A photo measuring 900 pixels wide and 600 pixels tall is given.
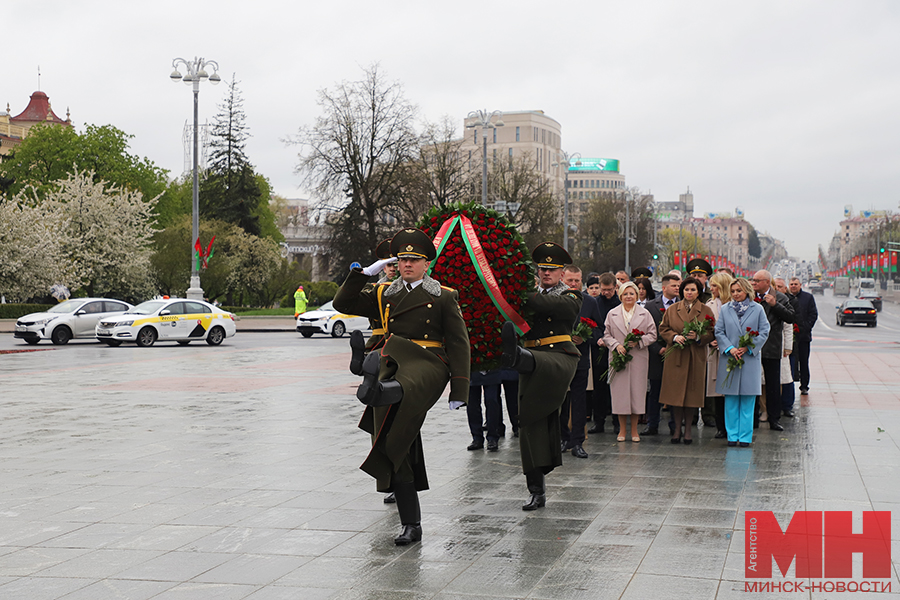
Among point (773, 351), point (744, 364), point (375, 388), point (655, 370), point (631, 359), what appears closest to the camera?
point (375, 388)

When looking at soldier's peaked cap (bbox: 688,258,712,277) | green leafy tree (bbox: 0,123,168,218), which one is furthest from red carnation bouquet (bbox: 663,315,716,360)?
green leafy tree (bbox: 0,123,168,218)

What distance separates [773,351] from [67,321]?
23908mm

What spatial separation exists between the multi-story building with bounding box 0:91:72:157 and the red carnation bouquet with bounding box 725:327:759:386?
3846 inches

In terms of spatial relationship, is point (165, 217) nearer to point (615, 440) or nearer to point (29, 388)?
point (29, 388)

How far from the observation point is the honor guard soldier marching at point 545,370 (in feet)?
22.6

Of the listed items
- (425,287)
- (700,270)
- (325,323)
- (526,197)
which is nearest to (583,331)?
(700,270)

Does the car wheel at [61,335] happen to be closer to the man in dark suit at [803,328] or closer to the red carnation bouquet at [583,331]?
the man in dark suit at [803,328]

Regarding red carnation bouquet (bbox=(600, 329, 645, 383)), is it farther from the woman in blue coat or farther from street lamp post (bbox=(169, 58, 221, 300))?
street lamp post (bbox=(169, 58, 221, 300))

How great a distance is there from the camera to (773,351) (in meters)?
11.2

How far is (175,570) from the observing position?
5.33m

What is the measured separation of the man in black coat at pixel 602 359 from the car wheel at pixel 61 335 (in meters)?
22.4

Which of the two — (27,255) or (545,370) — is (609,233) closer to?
(27,255)

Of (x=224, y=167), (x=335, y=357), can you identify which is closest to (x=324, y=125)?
(x=224, y=167)

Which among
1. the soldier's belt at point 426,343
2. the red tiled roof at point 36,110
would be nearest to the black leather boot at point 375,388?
the soldier's belt at point 426,343
